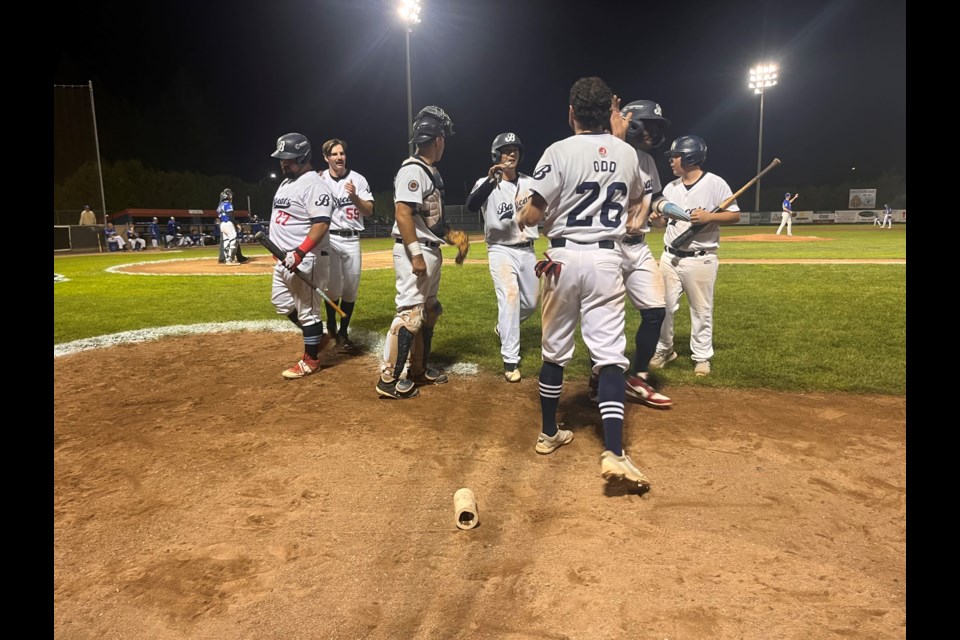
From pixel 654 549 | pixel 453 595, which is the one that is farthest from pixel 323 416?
pixel 654 549

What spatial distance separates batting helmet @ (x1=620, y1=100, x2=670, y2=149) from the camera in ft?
15.3

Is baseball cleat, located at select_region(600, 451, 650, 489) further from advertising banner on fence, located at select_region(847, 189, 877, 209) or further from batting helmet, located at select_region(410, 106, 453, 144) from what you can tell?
advertising banner on fence, located at select_region(847, 189, 877, 209)

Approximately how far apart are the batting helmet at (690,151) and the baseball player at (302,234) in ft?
12.1

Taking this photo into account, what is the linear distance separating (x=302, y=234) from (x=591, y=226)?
3.48 meters

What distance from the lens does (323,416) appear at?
4.46 metres

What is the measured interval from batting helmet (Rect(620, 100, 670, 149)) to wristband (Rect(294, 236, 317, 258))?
3.14 metres

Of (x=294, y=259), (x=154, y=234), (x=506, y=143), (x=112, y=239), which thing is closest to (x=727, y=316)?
(x=506, y=143)

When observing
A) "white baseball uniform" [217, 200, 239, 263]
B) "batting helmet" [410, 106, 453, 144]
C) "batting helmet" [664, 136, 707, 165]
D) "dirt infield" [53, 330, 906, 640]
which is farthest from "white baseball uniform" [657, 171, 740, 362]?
"white baseball uniform" [217, 200, 239, 263]

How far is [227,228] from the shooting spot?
16.8m

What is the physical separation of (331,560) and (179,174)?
49058mm

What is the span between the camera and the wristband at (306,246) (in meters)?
5.29

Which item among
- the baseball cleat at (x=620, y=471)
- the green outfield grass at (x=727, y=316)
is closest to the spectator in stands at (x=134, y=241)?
the green outfield grass at (x=727, y=316)

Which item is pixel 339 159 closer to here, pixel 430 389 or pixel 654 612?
pixel 430 389

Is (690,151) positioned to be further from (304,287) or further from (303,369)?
(303,369)
